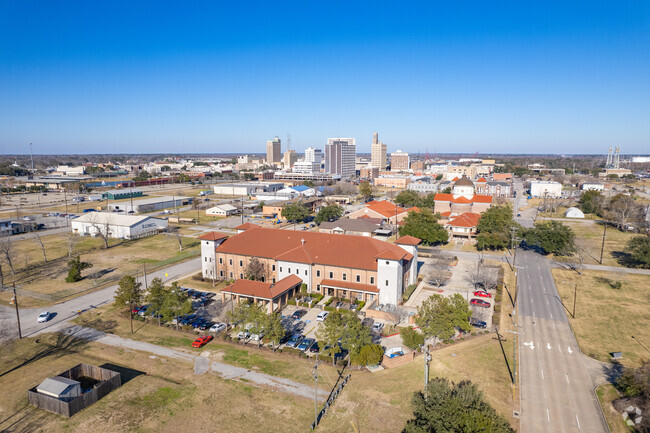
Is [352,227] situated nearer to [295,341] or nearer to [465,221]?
[465,221]

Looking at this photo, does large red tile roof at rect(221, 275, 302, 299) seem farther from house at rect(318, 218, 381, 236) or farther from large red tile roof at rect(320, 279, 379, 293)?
house at rect(318, 218, 381, 236)

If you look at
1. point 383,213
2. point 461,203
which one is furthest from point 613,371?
point 461,203

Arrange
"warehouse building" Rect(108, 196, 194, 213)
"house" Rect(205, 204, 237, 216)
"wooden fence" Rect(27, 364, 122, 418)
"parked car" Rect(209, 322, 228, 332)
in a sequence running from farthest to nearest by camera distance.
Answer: "warehouse building" Rect(108, 196, 194, 213) < "house" Rect(205, 204, 237, 216) < "parked car" Rect(209, 322, 228, 332) < "wooden fence" Rect(27, 364, 122, 418)

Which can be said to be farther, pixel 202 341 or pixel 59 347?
pixel 202 341

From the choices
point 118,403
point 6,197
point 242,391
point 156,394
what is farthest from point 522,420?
point 6,197

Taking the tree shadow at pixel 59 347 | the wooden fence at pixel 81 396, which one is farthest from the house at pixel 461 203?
the wooden fence at pixel 81 396

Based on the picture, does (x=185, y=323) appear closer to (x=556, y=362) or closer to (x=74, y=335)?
(x=74, y=335)

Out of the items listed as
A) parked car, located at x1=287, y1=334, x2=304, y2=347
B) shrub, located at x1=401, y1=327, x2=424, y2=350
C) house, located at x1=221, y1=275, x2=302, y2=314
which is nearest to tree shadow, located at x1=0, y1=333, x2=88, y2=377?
house, located at x1=221, y1=275, x2=302, y2=314
